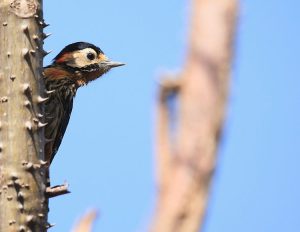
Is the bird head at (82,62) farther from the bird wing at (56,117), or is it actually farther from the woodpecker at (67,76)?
the bird wing at (56,117)

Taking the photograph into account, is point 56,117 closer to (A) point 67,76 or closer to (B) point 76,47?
(A) point 67,76

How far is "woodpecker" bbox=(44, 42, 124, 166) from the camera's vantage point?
7871mm

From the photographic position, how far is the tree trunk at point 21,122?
4141mm

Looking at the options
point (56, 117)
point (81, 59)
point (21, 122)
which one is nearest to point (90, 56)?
point (81, 59)

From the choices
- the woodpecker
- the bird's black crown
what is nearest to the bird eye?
the woodpecker

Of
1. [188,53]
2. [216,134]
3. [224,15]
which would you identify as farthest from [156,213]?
[224,15]

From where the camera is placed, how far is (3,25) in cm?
450

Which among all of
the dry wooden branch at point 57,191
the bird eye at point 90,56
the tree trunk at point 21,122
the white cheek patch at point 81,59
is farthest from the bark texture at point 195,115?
the bird eye at point 90,56

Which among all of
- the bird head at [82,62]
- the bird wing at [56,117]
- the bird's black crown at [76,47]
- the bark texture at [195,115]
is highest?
the bark texture at [195,115]

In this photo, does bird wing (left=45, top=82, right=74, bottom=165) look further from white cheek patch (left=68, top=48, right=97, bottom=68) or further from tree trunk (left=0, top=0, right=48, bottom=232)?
tree trunk (left=0, top=0, right=48, bottom=232)

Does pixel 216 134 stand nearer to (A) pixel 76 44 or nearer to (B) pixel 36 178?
(B) pixel 36 178

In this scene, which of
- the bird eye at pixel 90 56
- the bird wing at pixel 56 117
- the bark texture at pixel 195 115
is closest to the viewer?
the bark texture at pixel 195 115

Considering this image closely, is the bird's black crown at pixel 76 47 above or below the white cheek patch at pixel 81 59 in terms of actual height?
above

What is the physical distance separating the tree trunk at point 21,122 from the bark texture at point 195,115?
8.40 feet
